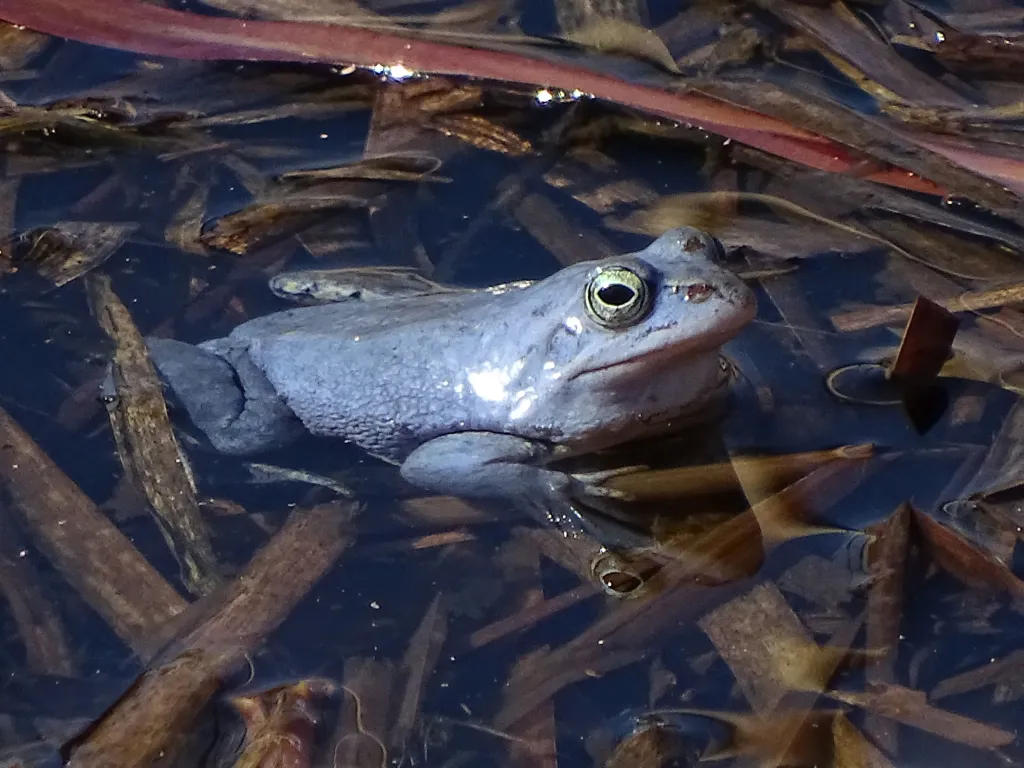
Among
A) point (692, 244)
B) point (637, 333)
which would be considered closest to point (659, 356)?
point (637, 333)

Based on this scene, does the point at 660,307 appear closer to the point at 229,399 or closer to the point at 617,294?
the point at 617,294

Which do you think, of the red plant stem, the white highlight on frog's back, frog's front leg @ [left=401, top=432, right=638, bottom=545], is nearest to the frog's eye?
the white highlight on frog's back

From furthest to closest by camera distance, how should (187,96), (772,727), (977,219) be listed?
(187,96) → (977,219) → (772,727)

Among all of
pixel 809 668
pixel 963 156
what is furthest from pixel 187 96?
pixel 809 668

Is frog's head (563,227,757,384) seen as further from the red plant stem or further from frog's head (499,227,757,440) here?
the red plant stem

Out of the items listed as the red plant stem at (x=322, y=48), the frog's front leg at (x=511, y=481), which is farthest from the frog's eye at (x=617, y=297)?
the red plant stem at (x=322, y=48)

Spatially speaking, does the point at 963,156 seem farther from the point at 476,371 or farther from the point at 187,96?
the point at 187,96
